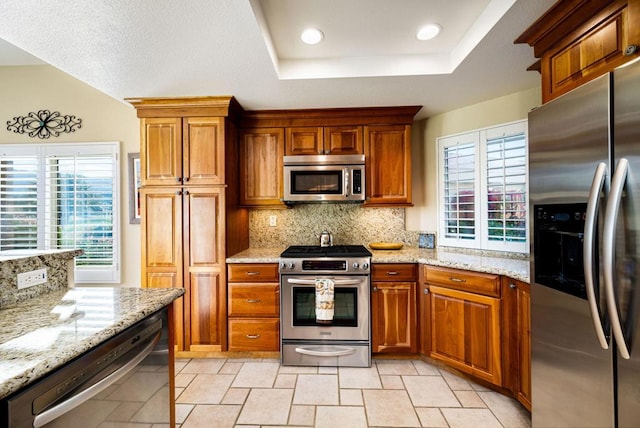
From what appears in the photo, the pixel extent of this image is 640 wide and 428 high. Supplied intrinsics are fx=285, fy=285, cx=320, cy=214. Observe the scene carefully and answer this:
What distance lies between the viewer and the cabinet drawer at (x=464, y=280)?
6.56 ft

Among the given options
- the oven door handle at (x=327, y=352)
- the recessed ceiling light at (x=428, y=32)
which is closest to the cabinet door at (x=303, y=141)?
the recessed ceiling light at (x=428, y=32)

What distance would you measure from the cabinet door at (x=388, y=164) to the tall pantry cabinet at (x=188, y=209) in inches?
53.7

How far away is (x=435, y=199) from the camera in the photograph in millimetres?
3059

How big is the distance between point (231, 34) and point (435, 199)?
2.42 m

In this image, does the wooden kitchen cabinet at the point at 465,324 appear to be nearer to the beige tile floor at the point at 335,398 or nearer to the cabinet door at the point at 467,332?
the cabinet door at the point at 467,332

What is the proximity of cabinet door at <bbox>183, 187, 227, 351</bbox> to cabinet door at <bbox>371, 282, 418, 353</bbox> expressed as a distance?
133cm

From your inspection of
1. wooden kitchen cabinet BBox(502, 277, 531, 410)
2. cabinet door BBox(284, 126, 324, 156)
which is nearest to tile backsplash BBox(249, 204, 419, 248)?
cabinet door BBox(284, 126, 324, 156)

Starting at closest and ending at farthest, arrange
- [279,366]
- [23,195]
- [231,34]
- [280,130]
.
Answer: [231,34] < [279,366] < [280,130] < [23,195]

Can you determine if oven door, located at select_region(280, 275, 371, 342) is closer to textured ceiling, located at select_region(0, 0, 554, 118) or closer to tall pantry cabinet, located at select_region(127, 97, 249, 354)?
tall pantry cabinet, located at select_region(127, 97, 249, 354)

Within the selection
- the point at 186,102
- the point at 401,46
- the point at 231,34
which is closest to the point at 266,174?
the point at 186,102

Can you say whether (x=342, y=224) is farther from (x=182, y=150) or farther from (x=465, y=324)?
(x=182, y=150)

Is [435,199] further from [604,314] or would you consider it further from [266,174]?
[604,314]

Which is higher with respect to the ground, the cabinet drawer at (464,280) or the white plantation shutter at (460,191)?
the white plantation shutter at (460,191)

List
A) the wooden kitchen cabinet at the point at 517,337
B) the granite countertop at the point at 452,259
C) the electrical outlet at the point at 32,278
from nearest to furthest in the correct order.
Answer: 1. the electrical outlet at the point at 32,278
2. the wooden kitchen cabinet at the point at 517,337
3. the granite countertop at the point at 452,259
